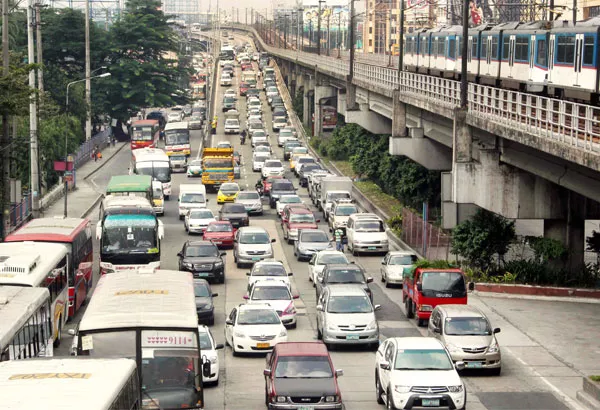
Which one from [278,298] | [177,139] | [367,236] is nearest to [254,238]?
[367,236]

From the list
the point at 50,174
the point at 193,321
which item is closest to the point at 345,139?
the point at 50,174

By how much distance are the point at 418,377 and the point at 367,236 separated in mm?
25996

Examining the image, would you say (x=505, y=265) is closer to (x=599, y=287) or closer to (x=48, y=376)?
(x=599, y=287)

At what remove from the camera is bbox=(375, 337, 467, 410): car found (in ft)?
76.5

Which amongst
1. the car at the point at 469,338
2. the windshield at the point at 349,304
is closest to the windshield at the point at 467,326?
the car at the point at 469,338

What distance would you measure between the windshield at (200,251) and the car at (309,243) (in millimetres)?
5631

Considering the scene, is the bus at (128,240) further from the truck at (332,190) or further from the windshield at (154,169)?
the windshield at (154,169)

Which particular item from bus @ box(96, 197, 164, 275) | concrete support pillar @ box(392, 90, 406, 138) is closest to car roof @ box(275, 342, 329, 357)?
bus @ box(96, 197, 164, 275)

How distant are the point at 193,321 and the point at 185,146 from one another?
2724 inches

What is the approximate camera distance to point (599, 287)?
3978 cm

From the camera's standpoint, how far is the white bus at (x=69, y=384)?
12781 millimetres

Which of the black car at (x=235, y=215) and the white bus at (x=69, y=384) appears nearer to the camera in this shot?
the white bus at (x=69, y=384)

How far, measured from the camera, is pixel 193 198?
6056 centimetres

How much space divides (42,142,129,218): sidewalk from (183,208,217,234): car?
7033 millimetres
